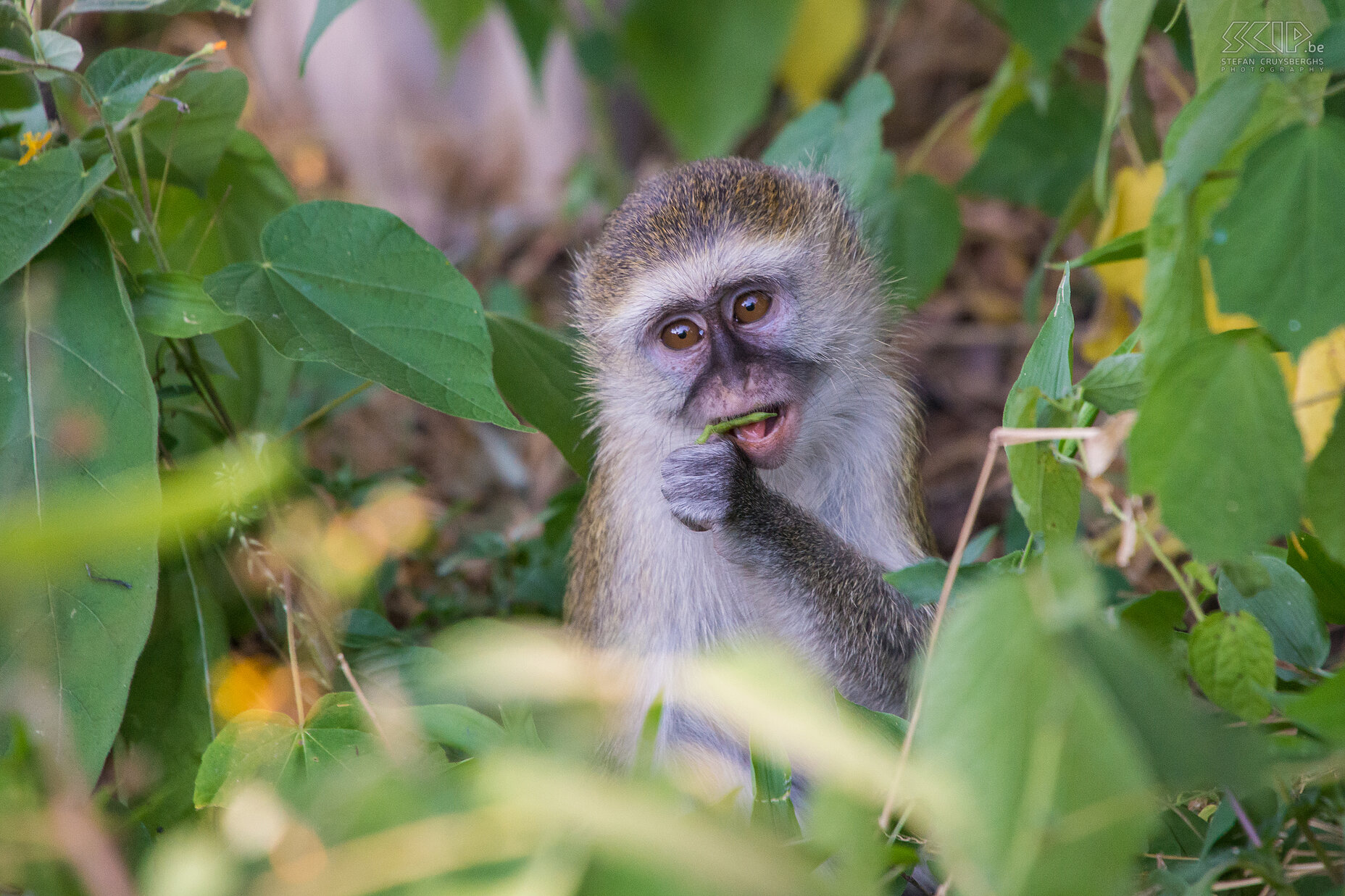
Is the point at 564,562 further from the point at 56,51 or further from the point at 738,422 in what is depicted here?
the point at 56,51

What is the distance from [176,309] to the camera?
234 centimetres

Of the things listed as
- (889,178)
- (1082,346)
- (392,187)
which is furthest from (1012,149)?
(392,187)

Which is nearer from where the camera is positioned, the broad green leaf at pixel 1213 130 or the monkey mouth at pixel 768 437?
the broad green leaf at pixel 1213 130

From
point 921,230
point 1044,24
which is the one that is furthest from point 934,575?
point 921,230

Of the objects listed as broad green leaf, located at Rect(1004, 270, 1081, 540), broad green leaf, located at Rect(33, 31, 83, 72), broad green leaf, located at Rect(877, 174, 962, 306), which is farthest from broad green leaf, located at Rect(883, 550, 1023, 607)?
broad green leaf, located at Rect(877, 174, 962, 306)

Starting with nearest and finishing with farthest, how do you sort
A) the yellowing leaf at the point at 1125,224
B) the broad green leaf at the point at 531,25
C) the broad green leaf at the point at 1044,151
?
the yellowing leaf at the point at 1125,224, the broad green leaf at the point at 1044,151, the broad green leaf at the point at 531,25

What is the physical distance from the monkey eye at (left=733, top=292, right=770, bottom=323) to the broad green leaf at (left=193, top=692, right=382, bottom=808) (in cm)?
144

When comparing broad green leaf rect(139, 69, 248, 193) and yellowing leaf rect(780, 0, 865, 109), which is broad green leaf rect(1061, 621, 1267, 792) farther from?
yellowing leaf rect(780, 0, 865, 109)

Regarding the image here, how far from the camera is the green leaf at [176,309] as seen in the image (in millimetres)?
2309

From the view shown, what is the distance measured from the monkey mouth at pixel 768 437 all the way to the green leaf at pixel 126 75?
154cm

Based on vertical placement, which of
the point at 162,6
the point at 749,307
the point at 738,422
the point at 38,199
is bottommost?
the point at 738,422

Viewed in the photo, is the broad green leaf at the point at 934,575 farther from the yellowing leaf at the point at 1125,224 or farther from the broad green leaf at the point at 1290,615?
the yellowing leaf at the point at 1125,224

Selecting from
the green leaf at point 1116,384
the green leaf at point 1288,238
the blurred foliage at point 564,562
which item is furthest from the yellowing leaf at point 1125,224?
the green leaf at point 1288,238

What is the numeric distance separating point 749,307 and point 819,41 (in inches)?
121
